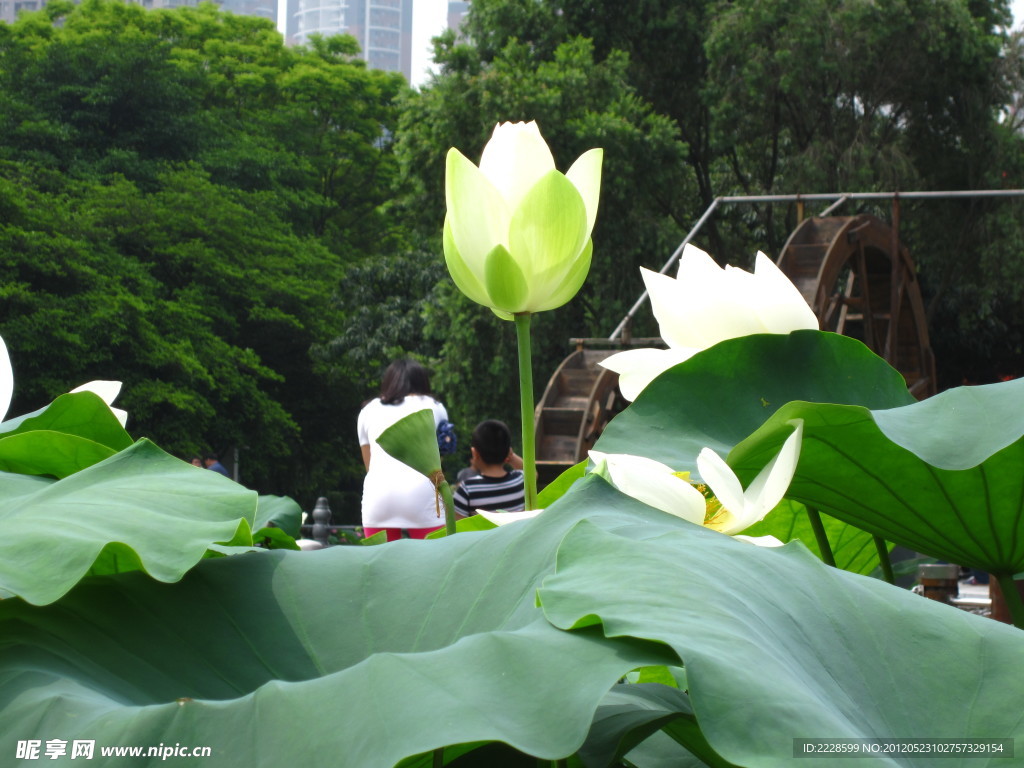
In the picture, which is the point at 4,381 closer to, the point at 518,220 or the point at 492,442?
the point at 518,220

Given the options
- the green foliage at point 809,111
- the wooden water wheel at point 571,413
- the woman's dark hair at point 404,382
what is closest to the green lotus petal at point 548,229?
the woman's dark hair at point 404,382

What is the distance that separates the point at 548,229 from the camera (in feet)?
1.82

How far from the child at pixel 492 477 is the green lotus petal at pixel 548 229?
92.7 inches

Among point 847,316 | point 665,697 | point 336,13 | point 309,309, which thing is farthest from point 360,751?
point 336,13

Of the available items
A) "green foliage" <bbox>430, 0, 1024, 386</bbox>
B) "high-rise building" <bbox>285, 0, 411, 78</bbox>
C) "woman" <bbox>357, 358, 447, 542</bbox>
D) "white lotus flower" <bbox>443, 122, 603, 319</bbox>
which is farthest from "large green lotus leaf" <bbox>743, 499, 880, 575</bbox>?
"high-rise building" <bbox>285, 0, 411, 78</bbox>

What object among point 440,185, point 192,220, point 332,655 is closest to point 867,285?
point 440,185

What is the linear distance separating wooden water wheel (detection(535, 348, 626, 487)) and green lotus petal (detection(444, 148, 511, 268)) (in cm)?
783

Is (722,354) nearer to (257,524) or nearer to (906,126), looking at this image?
(257,524)

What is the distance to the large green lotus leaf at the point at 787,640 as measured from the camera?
25 cm

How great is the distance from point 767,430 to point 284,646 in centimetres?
21

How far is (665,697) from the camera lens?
0.35 meters

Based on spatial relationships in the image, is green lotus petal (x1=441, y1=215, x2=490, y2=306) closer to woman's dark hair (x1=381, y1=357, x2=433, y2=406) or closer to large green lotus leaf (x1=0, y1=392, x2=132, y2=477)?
large green lotus leaf (x1=0, y1=392, x2=132, y2=477)

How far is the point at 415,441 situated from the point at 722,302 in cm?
17

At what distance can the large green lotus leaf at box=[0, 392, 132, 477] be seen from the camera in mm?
535
